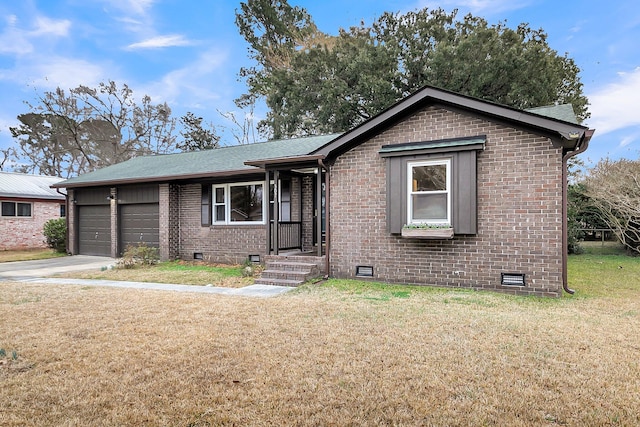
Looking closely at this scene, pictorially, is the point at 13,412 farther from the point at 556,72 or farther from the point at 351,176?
the point at 556,72

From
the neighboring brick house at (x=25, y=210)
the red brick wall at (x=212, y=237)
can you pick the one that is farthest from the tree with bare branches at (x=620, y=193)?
the neighboring brick house at (x=25, y=210)

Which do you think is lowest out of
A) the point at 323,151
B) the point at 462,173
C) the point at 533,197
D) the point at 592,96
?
the point at 533,197

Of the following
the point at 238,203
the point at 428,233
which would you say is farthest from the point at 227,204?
the point at 428,233

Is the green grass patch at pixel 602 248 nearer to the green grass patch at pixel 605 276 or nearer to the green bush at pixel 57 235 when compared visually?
the green grass patch at pixel 605 276

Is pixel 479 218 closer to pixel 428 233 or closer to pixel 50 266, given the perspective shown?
pixel 428 233

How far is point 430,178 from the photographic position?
8.02 metres

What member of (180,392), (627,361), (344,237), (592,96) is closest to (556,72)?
(592,96)

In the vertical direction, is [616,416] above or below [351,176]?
below

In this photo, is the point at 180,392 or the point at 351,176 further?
the point at 351,176

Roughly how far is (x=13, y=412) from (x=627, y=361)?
17.6 feet

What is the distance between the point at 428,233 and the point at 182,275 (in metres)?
6.30

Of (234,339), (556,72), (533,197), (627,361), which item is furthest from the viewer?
(556,72)

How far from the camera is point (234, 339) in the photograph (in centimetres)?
447

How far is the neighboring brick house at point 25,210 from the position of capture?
18.5 m
